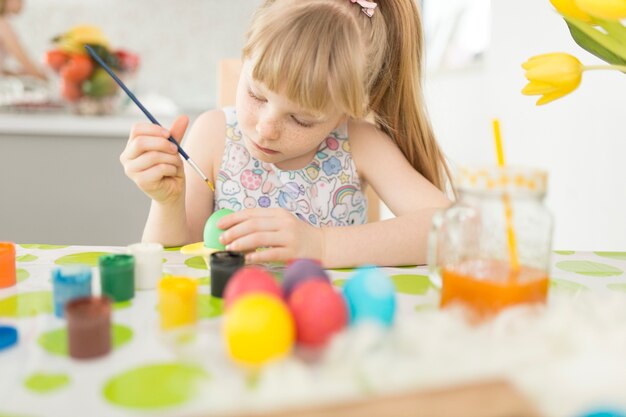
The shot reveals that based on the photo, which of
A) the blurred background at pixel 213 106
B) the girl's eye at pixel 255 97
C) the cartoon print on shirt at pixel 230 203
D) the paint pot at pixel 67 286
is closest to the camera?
the paint pot at pixel 67 286

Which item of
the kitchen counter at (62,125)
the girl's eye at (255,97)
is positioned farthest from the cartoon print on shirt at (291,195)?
the kitchen counter at (62,125)

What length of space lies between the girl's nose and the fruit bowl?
118 cm

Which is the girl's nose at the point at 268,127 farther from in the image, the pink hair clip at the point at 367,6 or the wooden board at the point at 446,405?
the wooden board at the point at 446,405

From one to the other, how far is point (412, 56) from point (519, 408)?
832 mm

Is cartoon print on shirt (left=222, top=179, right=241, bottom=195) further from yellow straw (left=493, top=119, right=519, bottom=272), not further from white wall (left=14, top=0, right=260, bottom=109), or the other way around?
white wall (left=14, top=0, right=260, bottom=109)

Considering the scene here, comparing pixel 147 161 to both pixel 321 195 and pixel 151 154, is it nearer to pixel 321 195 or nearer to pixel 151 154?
pixel 151 154

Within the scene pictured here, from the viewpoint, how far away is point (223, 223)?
0.66 metres

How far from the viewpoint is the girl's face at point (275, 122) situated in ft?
2.63

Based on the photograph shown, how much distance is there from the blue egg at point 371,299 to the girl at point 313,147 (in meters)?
0.23

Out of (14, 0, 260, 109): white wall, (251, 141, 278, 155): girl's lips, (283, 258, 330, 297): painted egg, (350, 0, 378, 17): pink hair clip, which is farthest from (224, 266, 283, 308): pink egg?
(14, 0, 260, 109): white wall

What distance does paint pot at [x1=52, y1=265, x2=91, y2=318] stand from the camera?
1.62ft

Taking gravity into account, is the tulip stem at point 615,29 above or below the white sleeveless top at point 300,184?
above

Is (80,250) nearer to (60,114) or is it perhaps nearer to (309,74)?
(309,74)

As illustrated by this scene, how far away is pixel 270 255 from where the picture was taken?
0.66 m
